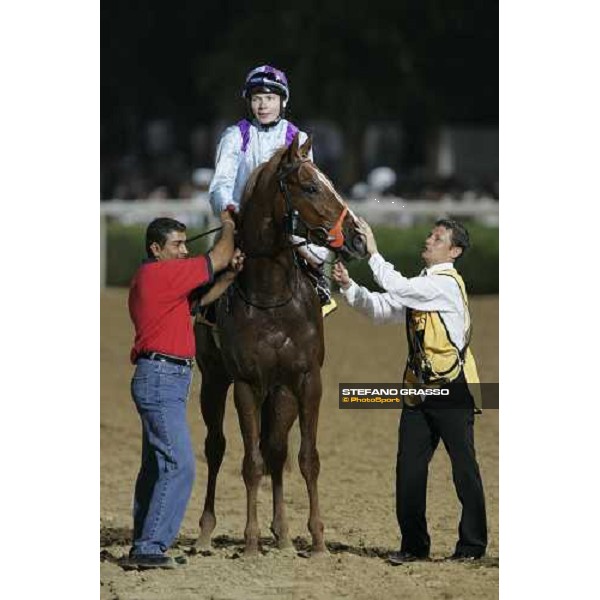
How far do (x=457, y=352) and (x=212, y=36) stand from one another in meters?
21.6

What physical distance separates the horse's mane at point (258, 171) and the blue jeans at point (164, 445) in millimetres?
776

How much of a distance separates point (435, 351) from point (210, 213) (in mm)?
11522

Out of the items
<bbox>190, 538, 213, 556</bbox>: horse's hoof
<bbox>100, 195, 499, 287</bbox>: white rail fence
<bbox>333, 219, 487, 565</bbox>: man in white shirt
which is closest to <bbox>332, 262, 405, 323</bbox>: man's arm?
<bbox>333, 219, 487, 565</bbox>: man in white shirt

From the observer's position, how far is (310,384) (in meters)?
6.51

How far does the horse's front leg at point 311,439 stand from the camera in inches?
257

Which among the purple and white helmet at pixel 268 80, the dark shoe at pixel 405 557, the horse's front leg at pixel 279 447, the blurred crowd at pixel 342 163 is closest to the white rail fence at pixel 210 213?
the blurred crowd at pixel 342 163

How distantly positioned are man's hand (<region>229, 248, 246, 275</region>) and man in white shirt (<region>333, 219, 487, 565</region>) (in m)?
0.39

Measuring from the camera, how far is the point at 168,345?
21.1 feet

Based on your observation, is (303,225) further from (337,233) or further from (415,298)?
(415,298)

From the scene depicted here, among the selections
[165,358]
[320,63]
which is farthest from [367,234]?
[320,63]

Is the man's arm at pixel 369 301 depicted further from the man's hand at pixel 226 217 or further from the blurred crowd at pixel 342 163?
the blurred crowd at pixel 342 163

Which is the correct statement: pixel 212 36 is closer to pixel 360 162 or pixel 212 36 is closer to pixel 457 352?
pixel 360 162

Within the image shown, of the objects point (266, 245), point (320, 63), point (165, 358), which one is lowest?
point (165, 358)

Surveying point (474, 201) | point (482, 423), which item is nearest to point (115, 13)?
point (474, 201)
